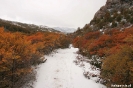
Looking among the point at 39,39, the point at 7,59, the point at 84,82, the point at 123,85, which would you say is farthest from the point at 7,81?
the point at 39,39

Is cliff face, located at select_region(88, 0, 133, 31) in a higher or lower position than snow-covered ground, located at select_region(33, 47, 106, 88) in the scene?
higher

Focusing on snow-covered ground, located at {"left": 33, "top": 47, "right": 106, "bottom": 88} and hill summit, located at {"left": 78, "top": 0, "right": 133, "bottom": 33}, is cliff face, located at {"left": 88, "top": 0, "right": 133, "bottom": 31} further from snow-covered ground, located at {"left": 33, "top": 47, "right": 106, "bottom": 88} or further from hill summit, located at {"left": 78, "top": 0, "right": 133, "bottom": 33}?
snow-covered ground, located at {"left": 33, "top": 47, "right": 106, "bottom": 88}

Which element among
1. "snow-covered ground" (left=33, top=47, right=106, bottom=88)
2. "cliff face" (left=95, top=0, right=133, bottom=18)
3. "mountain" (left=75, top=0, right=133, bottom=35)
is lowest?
"snow-covered ground" (left=33, top=47, right=106, bottom=88)

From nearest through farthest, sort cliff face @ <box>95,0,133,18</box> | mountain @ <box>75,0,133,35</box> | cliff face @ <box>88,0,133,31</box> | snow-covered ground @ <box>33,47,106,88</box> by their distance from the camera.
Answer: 1. snow-covered ground @ <box>33,47,106,88</box>
2. mountain @ <box>75,0,133,35</box>
3. cliff face @ <box>88,0,133,31</box>
4. cliff face @ <box>95,0,133,18</box>

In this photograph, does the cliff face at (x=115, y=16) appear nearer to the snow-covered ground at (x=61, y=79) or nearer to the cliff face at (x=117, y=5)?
the cliff face at (x=117, y=5)

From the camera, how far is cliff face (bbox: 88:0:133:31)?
48.0 meters

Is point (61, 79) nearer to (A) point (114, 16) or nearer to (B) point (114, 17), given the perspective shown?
(B) point (114, 17)

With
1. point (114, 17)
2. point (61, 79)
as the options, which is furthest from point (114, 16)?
point (61, 79)

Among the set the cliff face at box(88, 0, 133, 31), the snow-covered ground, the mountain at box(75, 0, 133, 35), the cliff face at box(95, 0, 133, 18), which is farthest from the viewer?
the cliff face at box(95, 0, 133, 18)

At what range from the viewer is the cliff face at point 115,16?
47969 mm

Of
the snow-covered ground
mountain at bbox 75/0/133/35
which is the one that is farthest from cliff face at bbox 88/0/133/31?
the snow-covered ground

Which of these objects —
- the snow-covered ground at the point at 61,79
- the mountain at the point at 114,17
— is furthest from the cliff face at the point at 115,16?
the snow-covered ground at the point at 61,79

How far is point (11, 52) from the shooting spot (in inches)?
517

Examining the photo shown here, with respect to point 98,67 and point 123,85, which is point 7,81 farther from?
point 98,67
